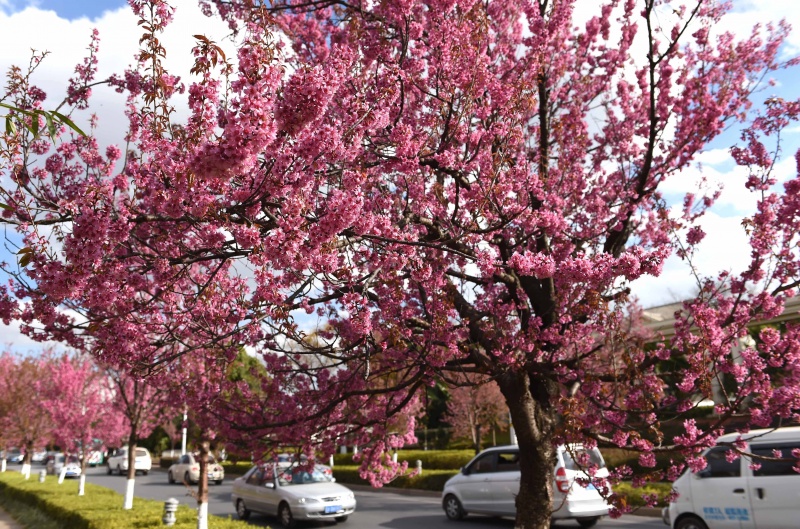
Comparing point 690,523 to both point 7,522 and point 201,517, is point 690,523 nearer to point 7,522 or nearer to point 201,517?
point 201,517

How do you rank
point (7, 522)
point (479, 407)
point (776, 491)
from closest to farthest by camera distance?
point (776, 491), point (7, 522), point (479, 407)

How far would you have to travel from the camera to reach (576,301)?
5805mm

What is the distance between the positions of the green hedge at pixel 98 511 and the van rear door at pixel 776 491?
7923 millimetres

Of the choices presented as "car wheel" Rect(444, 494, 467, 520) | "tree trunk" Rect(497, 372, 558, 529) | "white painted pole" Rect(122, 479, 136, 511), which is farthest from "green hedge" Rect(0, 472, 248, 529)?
"tree trunk" Rect(497, 372, 558, 529)

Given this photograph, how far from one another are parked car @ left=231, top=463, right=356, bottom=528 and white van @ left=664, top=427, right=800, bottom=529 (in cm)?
728

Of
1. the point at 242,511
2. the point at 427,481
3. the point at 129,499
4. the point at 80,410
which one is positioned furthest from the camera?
the point at 427,481

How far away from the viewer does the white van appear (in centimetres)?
817

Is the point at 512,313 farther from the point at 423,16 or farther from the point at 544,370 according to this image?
the point at 423,16

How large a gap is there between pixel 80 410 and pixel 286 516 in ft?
30.6

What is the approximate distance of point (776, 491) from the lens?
8.29 metres

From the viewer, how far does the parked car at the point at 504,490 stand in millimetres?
11234

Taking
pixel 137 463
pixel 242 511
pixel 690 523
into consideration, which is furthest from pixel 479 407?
pixel 137 463

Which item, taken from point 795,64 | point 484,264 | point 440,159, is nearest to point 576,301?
point 484,264

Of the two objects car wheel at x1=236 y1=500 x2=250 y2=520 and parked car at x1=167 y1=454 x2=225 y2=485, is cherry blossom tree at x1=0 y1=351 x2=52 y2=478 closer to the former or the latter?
parked car at x1=167 y1=454 x2=225 y2=485
